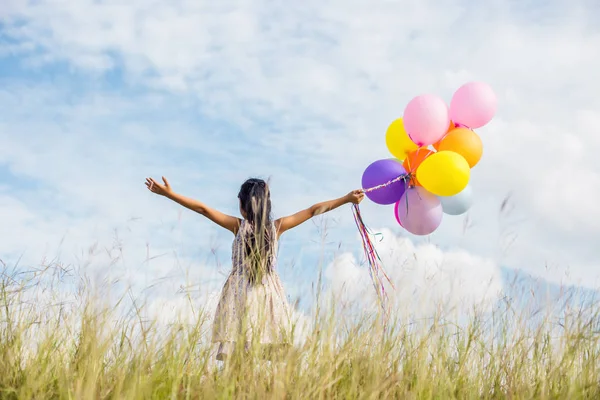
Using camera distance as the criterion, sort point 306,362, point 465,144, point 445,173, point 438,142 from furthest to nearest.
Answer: point 438,142 < point 465,144 < point 445,173 < point 306,362

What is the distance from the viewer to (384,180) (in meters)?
4.99

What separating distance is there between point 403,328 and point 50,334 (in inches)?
72.3

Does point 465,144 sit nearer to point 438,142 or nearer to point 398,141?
point 438,142

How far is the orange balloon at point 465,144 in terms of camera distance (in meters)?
5.09

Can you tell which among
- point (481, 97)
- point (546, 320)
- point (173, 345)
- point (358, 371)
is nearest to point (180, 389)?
point (173, 345)

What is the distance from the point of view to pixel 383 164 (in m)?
5.07

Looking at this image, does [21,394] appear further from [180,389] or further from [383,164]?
[383,164]

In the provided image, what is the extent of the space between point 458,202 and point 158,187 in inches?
95.5

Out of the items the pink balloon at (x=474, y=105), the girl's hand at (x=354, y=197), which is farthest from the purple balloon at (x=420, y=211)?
the pink balloon at (x=474, y=105)

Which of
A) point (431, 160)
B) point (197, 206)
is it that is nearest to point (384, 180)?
point (431, 160)

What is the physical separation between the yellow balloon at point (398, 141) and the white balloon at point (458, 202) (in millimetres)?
505

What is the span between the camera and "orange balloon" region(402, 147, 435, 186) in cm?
509

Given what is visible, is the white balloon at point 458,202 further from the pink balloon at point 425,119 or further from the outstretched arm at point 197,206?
the outstretched arm at point 197,206

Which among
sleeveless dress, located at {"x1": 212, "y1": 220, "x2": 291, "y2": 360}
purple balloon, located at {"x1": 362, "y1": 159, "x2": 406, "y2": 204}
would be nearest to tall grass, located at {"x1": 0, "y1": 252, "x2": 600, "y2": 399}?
sleeveless dress, located at {"x1": 212, "y1": 220, "x2": 291, "y2": 360}
